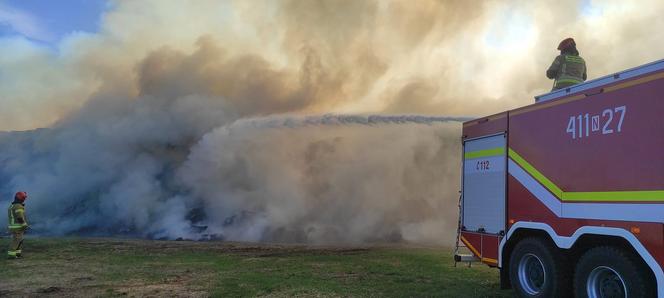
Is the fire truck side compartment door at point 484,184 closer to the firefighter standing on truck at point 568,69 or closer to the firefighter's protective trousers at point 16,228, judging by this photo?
the firefighter standing on truck at point 568,69

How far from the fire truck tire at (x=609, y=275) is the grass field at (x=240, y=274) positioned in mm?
2196

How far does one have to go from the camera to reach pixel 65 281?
9.51 meters

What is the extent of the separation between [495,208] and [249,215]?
16.8 m

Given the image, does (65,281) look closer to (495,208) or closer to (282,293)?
(282,293)

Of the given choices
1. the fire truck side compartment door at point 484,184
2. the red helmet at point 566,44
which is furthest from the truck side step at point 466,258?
the red helmet at point 566,44

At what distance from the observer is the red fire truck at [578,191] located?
16.4 feet

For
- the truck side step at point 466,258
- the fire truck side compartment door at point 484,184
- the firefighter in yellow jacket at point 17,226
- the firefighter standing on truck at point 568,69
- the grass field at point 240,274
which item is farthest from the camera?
the firefighter in yellow jacket at point 17,226

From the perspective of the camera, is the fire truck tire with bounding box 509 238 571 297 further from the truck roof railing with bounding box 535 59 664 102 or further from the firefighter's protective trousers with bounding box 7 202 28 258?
the firefighter's protective trousers with bounding box 7 202 28 258

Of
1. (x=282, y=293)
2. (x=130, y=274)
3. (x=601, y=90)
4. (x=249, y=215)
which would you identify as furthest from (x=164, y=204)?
(x=601, y=90)

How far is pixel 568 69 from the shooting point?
809cm

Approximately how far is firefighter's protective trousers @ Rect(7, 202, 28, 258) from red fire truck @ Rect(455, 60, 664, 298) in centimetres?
1198

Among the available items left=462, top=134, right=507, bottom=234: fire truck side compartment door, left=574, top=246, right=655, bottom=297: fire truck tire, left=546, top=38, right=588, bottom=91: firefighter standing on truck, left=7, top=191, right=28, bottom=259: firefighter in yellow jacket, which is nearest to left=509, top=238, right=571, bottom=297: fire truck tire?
left=574, top=246, right=655, bottom=297: fire truck tire

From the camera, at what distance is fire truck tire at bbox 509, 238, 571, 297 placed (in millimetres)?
6195

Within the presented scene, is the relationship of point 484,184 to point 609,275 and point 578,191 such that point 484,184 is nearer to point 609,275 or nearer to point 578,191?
Result: point 578,191
